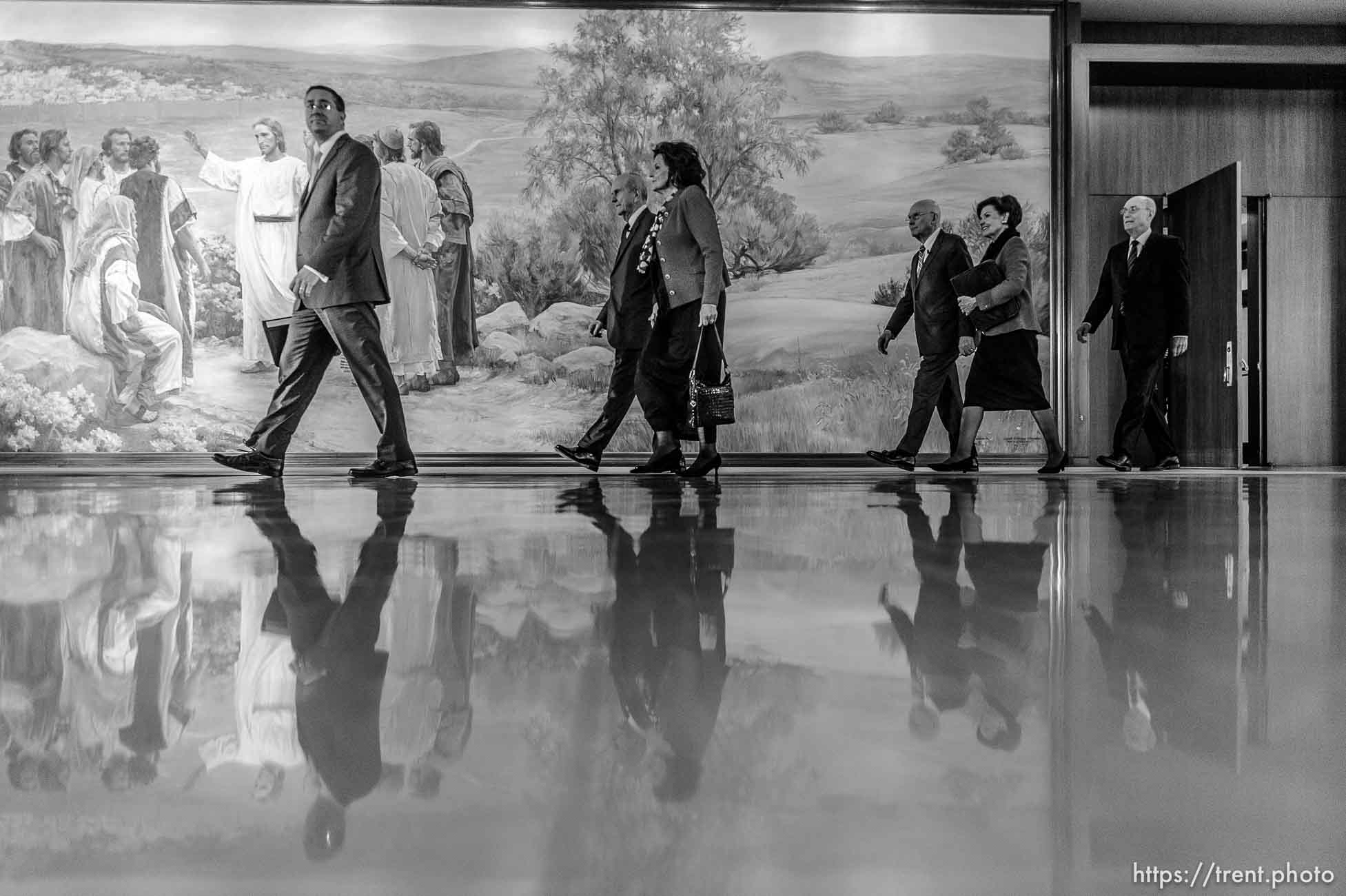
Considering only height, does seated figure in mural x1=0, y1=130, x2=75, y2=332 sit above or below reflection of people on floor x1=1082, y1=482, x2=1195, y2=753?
above

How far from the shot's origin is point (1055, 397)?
7652 millimetres

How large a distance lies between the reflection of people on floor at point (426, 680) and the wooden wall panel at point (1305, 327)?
8.96 meters

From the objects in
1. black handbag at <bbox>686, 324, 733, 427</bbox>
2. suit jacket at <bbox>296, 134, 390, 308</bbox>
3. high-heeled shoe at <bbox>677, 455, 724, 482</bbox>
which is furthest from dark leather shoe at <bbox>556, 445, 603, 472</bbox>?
suit jacket at <bbox>296, 134, 390, 308</bbox>

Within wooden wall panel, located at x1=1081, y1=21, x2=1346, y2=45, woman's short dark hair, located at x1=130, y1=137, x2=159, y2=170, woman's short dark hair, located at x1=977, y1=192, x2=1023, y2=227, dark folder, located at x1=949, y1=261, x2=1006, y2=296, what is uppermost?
wooden wall panel, located at x1=1081, y1=21, x2=1346, y2=45

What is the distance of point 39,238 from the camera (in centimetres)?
777

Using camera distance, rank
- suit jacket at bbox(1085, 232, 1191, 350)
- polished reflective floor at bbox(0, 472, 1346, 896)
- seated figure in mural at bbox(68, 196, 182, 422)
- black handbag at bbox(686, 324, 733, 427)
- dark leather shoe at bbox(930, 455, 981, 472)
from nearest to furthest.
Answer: polished reflective floor at bbox(0, 472, 1346, 896)
black handbag at bbox(686, 324, 733, 427)
dark leather shoe at bbox(930, 455, 981, 472)
suit jacket at bbox(1085, 232, 1191, 350)
seated figure in mural at bbox(68, 196, 182, 422)

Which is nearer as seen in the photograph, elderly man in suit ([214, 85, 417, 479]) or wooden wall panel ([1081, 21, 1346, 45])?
elderly man in suit ([214, 85, 417, 479])

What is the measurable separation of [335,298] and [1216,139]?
7.36 metres

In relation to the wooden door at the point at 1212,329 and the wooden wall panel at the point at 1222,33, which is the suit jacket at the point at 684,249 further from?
the wooden wall panel at the point at 1222,33

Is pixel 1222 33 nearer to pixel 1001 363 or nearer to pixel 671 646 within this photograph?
pixel 1001 363

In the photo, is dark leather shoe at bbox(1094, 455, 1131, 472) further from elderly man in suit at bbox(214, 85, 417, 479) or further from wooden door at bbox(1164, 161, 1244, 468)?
elderly man in suit at bbox(214, 85, 417, 479)

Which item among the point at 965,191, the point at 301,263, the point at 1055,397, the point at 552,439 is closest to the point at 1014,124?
the point at 965,191

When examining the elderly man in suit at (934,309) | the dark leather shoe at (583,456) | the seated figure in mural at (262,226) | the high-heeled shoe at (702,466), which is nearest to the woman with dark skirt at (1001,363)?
the elderly man in suit at (934,309)

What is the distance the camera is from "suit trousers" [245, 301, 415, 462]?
170 inches
